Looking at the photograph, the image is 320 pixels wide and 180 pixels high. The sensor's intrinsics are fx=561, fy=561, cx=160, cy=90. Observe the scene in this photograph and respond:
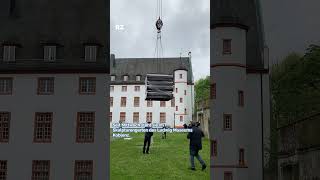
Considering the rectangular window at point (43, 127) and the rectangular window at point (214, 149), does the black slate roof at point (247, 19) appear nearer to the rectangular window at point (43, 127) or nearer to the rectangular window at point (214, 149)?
the rectangular window at point (214, 149)

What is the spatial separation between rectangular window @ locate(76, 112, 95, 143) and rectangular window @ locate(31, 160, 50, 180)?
2.08 metres

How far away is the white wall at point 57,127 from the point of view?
89.8 feet

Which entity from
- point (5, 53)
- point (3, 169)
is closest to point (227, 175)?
point (3, 169)

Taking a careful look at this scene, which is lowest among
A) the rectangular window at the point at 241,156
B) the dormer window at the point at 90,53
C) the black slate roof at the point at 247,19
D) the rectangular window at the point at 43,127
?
the rectangular window at the point at 241,156

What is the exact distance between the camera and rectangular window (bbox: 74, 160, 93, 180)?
2740cm

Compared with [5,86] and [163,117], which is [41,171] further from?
[163,117]

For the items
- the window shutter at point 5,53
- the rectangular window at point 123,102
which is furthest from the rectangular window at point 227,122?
the rectangular window at point 123,102

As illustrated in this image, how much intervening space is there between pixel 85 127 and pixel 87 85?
7.06ft

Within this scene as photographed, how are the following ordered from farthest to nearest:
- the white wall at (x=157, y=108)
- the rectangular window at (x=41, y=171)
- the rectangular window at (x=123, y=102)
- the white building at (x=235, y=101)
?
the rectangular window at (x=123, y=102)
the white wall at (x=157, y=108)
the rectangular window at (x=41, y=171)
the white building at (x=235, y=101)

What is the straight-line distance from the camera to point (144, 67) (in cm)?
7894

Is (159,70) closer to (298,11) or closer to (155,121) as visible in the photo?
(155,121)

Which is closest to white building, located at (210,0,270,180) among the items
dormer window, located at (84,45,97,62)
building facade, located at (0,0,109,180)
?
building facade, located at (0,0,109,180)

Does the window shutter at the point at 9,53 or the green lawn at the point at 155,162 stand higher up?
the window shutter at the point at 9,53

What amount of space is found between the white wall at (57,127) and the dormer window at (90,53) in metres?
0.96
